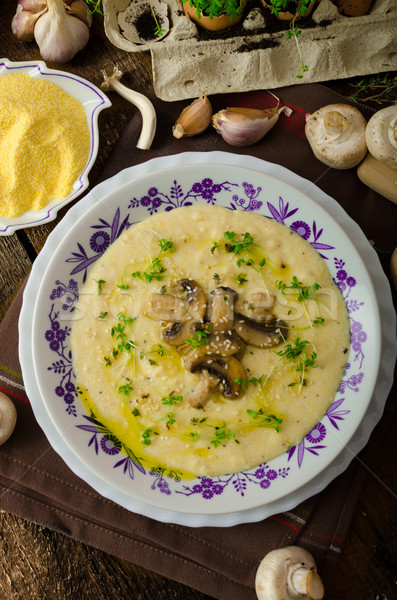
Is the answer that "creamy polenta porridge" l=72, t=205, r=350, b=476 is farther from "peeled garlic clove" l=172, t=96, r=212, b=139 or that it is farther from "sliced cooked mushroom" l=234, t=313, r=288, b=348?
"peeled garlic clove" l=172, t=96, r=212, b=139

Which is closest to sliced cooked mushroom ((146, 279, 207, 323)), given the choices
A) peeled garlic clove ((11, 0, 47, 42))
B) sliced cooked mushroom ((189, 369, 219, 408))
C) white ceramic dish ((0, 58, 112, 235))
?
sliced cooked mushroom ((189, 369, 219, 408))

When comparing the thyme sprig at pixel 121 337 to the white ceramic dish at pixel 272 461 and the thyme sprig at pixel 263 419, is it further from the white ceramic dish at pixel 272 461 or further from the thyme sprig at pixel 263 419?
the thyme sprig at pixel 263 419

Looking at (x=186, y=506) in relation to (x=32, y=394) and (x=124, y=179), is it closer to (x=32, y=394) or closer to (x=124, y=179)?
(x=32, y=394)

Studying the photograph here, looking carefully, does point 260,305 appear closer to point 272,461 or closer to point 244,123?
point 272,461

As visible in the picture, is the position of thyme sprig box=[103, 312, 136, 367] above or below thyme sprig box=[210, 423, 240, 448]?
above

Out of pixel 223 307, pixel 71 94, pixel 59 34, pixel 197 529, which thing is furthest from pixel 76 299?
pixel 59 34

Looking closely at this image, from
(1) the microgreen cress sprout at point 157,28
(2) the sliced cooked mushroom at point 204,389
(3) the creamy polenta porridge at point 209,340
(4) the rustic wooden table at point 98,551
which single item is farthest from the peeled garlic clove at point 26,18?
(2) the sliced cooked mushroom at point 204,389
